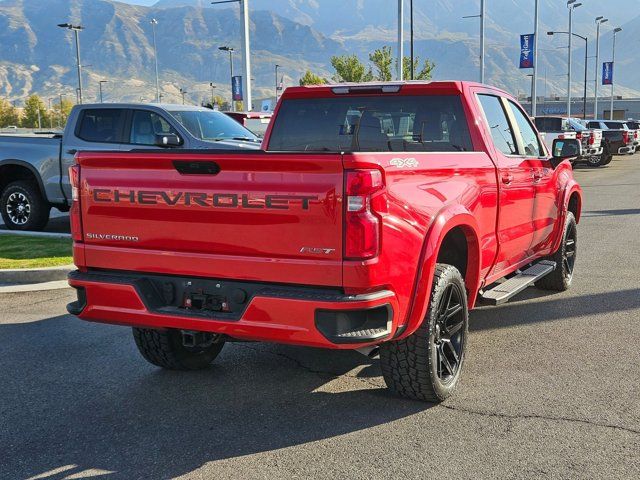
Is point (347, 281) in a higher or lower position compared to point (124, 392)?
higher

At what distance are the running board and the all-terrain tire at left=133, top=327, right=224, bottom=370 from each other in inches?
77.0

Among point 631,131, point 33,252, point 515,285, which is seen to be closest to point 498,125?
point 515,285

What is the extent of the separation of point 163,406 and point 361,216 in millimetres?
1876

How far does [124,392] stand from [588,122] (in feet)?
121

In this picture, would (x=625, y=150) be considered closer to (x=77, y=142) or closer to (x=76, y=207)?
(x=77, y=142)

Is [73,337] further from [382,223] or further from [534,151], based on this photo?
[534,151]

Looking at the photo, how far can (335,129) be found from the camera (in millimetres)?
5535

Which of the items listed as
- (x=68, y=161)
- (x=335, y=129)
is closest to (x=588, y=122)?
(x=68, y=161)

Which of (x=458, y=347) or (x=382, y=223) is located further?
(x=458, y=347)

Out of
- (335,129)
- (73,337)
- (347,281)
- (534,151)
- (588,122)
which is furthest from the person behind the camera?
(588,122)

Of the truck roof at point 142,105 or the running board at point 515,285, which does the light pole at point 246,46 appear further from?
the running board at point 515,285

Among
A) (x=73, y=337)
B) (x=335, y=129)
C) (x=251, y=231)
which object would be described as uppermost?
(x=335, y=129)

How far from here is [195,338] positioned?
4.49m

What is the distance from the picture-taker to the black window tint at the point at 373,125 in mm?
5277
